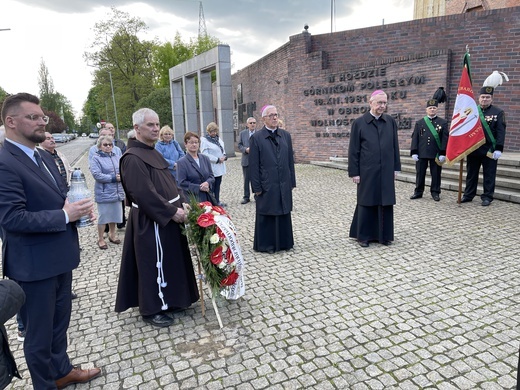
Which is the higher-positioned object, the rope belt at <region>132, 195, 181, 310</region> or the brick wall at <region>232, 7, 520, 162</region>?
the brick wall at <region>232, 7, 520, 162</region>

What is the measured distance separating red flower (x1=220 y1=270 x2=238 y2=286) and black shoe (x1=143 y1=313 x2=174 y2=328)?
24.5 inches

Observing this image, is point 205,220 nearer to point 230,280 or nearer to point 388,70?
point 230,280

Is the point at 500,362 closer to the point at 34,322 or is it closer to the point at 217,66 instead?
the point at 34,322

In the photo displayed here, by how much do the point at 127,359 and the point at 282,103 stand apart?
14.9m

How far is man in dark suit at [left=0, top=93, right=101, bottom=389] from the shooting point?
7.27 ft

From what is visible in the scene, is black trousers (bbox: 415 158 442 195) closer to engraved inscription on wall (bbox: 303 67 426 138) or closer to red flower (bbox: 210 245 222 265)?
engraved inscription on wall (bbox: 303 67 426 138)

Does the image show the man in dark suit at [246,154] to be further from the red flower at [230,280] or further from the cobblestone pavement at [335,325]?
the red flower at [230,280]

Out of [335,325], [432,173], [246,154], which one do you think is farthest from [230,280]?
[432,173]

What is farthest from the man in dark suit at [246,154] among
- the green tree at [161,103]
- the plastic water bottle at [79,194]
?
the green tree at [161,103]

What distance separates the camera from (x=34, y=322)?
2428mm

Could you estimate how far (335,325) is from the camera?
3.50m

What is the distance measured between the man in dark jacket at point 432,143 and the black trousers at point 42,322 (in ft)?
25.5

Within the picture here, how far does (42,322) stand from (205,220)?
147 cm

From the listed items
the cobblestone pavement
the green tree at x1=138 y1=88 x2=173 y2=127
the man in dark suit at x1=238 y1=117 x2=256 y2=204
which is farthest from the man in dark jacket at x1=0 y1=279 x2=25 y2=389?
the green tree at x1=138 y1=88 x2=173 y2=127
